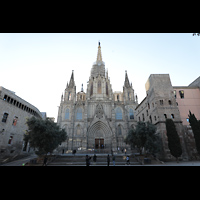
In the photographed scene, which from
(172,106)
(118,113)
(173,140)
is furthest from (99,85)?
(173,140)

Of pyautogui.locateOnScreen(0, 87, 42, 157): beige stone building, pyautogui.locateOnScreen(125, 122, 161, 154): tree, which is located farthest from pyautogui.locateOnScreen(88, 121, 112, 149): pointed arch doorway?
pyautogui.locateOnScreen(125, 122, 161, 154): tree

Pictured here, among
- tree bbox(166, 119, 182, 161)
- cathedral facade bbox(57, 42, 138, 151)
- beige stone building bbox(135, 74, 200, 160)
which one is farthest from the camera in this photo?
cathedral facade bbox(57, 42, 138, 151)

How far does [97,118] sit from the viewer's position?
36750mm

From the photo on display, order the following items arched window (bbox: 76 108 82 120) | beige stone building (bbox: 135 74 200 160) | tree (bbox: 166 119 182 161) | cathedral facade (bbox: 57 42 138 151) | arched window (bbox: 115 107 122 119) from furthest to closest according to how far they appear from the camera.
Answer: arched window (bbox: 115 107 122 119)
arched window (bbox: 76 108 82 120)
cathedral facade (bbox: 57 42 138 151)
beige stone building (bbox: 135 74 200 160)
tree (bbox: 166 119 182 161)

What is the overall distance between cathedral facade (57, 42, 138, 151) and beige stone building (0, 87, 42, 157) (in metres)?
12.7

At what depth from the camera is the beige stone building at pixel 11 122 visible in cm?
1941

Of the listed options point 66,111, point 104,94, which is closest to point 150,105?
point 104,94

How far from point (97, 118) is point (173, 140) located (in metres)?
21.8

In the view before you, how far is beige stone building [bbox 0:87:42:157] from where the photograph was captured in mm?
19406

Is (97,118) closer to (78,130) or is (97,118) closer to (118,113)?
(78,130)

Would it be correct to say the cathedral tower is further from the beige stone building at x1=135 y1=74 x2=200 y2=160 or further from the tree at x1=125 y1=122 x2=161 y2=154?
the tree at x1=125 y1=122 x2=161 y2=154

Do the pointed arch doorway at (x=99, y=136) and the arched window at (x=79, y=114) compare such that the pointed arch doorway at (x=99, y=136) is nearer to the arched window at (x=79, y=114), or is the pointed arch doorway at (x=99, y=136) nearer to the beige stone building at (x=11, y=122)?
the arched window at (x=79, y=114)

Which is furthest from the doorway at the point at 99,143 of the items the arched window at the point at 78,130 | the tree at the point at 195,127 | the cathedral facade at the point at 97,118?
the tree at the point at 195,127
